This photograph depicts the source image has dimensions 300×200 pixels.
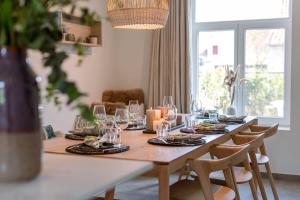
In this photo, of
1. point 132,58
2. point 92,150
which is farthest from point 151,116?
point 132,58

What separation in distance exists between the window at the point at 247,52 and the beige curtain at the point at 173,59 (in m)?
0.25

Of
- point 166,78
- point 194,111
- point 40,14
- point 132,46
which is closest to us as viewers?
point 40,14

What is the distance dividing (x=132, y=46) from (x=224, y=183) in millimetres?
3161

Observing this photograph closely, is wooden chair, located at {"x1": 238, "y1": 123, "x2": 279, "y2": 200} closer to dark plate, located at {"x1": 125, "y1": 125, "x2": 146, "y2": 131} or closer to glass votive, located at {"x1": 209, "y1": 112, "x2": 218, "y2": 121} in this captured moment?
glass votive, located at {"x1": 209, "y1": 112, "x2": 218, "y2": 121}

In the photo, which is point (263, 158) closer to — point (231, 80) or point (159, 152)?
point (231, 80)

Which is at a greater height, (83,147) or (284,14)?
(284,14)

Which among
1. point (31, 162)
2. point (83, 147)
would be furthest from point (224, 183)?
point (31, 162)

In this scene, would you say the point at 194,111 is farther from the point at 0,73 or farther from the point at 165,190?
the point at 0,73

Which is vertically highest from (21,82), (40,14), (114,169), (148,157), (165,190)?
(40,14)

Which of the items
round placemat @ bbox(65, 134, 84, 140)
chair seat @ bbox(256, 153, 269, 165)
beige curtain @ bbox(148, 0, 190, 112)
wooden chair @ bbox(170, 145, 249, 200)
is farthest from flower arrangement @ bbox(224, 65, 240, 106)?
round placemat @ bbox(65, 134, 84, 140)

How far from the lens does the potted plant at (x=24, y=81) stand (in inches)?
36.7

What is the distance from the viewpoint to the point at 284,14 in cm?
479

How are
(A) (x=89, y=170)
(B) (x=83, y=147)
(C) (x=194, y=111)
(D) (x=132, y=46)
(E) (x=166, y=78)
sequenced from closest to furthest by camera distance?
1. (A) (x=89, y=170)
2. (B) (x=83, y=147)
3. (C) (x=194, y=111)
4. (E) (x=166, y=78)
5. (D) (x=132, y=46)

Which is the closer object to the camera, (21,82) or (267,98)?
(21,82)
